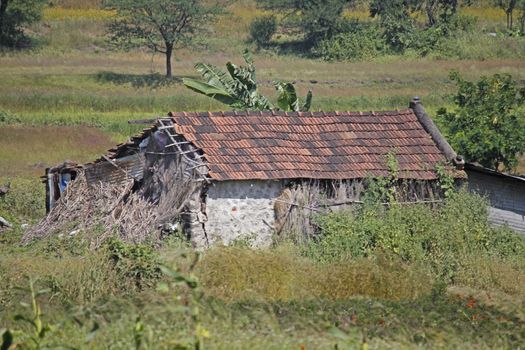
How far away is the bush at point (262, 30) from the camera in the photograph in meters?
54.3

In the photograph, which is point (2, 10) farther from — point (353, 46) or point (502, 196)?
point (502, 196)

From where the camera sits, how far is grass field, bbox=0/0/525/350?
31.9ft

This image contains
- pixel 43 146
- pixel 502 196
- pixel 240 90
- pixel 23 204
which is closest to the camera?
pixel 502 196

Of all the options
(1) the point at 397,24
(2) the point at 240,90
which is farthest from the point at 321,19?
(2) the point at 240,90

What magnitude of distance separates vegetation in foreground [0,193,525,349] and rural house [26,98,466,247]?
0.50m

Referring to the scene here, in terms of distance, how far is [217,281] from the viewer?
14.9m

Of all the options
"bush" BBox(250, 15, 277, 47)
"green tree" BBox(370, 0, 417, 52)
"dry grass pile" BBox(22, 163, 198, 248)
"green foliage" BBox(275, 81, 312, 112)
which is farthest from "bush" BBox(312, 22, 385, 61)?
"dry grass pile" BBox(22, 163, 198, 248)

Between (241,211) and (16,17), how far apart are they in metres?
33.7

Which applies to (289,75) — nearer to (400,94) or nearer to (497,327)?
(400,94)

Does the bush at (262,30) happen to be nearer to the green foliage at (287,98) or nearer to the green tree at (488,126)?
the green tree at (488,126)

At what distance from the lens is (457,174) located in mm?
19469

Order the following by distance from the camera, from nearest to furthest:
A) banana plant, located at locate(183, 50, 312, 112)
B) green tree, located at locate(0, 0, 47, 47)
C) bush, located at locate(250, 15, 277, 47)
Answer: banana plant, located at locate(183, 50, 312, 112)
green tree, located at locate(0, 0, 47, 47)
bush, located at locate(250, 15, 277, 47)

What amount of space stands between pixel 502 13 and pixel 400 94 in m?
25.1

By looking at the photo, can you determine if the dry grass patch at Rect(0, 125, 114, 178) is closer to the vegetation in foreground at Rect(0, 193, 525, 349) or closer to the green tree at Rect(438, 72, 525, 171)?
the vegetation in foreground at Rect(0, 193, 525, 349)
